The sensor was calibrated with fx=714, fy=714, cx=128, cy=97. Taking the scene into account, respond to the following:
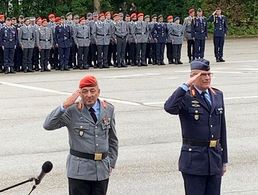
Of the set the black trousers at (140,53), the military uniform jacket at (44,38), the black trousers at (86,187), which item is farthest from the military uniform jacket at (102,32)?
the black trousers at (86,187)

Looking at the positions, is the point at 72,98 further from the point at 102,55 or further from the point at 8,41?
the point at 102,55

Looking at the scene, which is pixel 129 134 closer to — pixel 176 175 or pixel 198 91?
pixel 176 175

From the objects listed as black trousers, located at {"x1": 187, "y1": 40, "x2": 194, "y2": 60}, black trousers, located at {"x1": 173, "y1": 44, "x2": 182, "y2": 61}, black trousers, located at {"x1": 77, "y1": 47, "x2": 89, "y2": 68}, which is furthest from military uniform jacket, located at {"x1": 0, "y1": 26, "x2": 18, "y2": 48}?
black trousers, located at {"x1": 187, "y1": 40, "x2": 194, "y2": 60}

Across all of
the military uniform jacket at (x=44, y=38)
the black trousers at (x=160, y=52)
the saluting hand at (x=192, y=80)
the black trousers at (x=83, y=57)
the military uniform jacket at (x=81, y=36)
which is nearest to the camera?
the saluting hand at (x=192, y=80)

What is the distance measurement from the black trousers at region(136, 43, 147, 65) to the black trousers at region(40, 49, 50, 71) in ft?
11.3

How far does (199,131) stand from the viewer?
7090mm

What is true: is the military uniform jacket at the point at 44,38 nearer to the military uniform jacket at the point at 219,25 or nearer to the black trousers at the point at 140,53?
the black trousers at the point at 140,53

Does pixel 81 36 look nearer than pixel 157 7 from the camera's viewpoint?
Yes

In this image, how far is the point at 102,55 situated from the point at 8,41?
3650 mm

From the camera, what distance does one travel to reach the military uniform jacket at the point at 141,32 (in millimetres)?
26156

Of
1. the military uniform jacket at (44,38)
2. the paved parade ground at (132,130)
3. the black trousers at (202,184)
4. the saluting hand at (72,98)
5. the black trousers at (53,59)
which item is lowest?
the paved parade ground at (132,130)

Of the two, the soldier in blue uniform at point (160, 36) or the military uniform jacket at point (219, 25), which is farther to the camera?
the military uniform jacket at point (219, 25)

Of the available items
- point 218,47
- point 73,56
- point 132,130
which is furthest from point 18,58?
point 132,130

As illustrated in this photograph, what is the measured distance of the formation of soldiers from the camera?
24.4 meters
